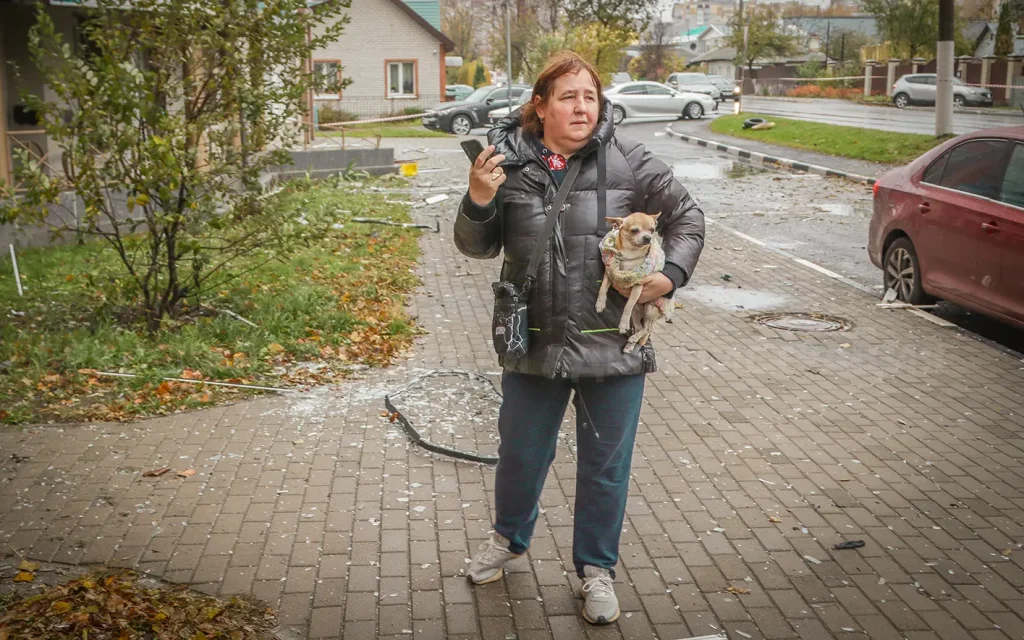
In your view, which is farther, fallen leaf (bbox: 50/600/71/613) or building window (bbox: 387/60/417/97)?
building window (bbox: 387/60/417/97)

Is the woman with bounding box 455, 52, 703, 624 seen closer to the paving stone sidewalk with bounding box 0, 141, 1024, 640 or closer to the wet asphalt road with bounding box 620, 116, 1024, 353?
the paving stone sidewalk with bounding box 0, 141, 1024, 640

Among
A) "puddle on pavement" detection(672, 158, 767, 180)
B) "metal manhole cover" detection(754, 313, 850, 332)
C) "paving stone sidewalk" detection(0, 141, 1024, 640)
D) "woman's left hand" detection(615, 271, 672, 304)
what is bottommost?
"paving stone sidewalk" detection(0, 141, 1024, 640)

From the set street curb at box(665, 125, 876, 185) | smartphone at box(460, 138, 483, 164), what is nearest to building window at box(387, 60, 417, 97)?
street curb at box(665, 125, 876, 185)

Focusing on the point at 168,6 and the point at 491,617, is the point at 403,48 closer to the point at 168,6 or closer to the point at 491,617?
the point at 168,6

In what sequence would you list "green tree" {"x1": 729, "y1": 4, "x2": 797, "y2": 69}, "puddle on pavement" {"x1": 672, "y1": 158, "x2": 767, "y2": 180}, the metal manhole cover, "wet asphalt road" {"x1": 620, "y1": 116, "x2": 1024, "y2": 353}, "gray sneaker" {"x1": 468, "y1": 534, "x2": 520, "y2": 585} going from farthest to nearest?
"green tree" {"x1": 729, "y1": 4, "x2": 797, "y2": 69} < "puddle on pavement" {"x1": 672, "y1": 158, "x2": 767, "y2": 180} < "wet asphalt road" {"x1": 620, "y1": 116, "x2": 1024, "y2": 353} < the metal manhole cover < "gray sneaker" {"x1": 468, "y1": 534, "x2": 520, "y2": 585}

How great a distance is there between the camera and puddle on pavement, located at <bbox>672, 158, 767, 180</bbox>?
21.7 m

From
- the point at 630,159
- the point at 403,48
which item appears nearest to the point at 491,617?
the point at 630,159

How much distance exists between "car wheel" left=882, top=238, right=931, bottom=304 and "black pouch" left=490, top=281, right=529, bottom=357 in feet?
21.5

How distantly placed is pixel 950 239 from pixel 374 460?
5447mm

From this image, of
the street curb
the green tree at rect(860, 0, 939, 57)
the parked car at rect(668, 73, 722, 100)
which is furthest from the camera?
the green tree at rect(860, 0, 939, 57)

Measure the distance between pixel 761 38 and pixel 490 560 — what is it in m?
93.4

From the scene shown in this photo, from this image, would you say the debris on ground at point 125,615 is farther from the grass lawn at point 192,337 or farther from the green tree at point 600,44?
the green tree at point 600,44

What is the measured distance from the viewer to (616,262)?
373 centimetres

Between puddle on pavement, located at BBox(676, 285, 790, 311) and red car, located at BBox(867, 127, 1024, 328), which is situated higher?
red car, located at BBox(867, 127, 1024, 328)
